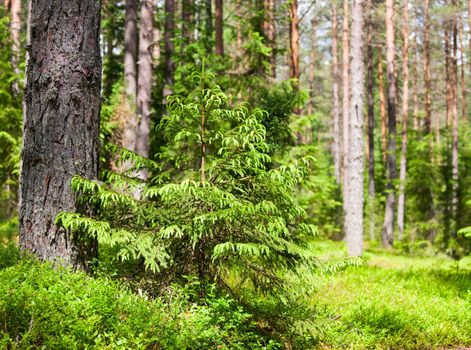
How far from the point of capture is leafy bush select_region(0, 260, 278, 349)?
11.2 ft

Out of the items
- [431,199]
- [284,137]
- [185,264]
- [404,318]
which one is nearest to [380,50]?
[431,199]

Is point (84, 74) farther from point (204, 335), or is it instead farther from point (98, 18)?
point (204, 335)

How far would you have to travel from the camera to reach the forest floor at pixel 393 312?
215 inches

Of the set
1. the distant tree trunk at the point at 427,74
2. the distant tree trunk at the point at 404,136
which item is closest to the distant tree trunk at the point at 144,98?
the distant tree trunk at the point at 404,136

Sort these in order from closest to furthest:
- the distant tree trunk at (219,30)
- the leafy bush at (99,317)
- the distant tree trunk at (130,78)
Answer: the leafy bush at (99,317) → the distant tree trunk at (130,78) → the distant tree trunk at (219,30)

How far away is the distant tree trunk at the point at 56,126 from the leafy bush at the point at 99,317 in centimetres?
35

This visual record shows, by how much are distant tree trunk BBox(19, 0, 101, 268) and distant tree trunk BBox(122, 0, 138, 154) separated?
817 centimetres

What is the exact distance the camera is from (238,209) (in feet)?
13.5

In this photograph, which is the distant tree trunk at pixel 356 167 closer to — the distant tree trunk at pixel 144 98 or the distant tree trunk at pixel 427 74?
the distant tree trunk at pixel 144 98

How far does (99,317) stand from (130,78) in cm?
1201

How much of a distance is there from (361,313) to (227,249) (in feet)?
10.3

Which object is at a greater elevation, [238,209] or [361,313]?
[238,209]

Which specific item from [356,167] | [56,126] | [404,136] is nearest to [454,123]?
[404,136]

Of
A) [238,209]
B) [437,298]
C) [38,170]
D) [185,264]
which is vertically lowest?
[437,298]
